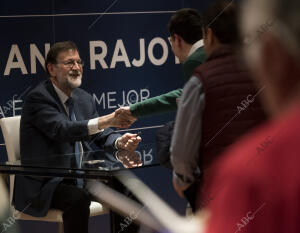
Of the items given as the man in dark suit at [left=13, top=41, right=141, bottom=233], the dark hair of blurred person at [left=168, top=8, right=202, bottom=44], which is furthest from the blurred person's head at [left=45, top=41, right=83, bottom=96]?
the dark hair of blurred person at [left=168, top=8, right=202, bottom=44]

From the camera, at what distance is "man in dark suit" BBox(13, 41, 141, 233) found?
145 inches

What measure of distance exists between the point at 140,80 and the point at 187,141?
3544 millimetres

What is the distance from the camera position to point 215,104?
86.5 inches

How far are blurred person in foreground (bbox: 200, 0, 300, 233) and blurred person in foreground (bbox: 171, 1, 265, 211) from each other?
1.54m

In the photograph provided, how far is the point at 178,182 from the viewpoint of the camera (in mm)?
2453

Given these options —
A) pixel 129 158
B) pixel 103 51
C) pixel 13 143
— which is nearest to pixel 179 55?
pixel 129 158

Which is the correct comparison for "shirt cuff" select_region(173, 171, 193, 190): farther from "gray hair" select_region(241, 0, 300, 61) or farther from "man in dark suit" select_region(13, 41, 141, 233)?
"gray hair" select_region(241, 0, 300, 61)

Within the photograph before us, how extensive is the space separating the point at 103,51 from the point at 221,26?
3244mm

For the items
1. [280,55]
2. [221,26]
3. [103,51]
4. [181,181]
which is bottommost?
[181,181]

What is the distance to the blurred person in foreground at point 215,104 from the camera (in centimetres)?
218

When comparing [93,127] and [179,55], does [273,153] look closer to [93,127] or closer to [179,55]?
[179,55]

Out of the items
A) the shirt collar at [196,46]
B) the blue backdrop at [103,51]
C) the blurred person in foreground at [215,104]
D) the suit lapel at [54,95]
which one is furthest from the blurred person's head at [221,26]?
the blue backdrop at [103,51]

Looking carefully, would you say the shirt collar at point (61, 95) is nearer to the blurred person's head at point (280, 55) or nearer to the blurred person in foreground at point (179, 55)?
the blurred person in foreground at point (179, 55)

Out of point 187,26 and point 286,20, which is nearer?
point 286,20
